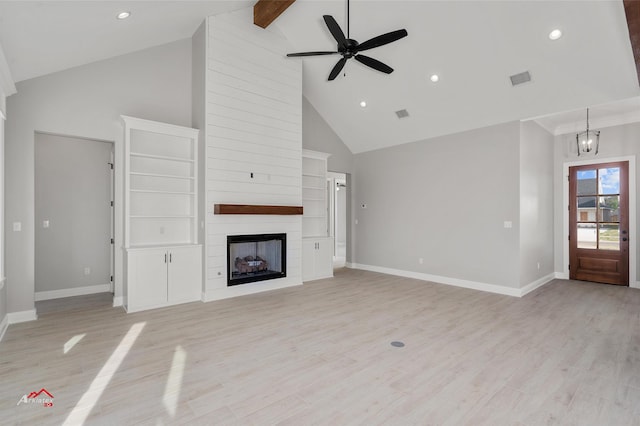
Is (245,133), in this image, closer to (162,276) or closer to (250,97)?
(250,97)

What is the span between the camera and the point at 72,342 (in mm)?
3377

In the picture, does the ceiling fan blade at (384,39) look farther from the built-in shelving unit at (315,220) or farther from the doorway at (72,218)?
the doorway at (72,218)

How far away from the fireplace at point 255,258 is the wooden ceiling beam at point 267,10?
3553 millimetres

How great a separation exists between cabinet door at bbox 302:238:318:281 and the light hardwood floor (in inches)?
65.7

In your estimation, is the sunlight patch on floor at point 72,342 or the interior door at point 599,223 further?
the interior door at point 599,223

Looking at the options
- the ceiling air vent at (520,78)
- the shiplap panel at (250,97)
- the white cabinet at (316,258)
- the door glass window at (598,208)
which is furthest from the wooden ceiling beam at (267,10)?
the door glass window at (598,208)

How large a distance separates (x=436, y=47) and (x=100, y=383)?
5.59m

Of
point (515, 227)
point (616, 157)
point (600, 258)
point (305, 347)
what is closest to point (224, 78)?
point (305, 347)

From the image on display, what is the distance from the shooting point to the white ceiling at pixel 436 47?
11.5 feet

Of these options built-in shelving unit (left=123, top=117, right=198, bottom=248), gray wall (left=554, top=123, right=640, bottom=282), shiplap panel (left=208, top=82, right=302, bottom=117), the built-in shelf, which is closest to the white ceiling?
gray wall (left=554, top=123, right=640, bottom=282)

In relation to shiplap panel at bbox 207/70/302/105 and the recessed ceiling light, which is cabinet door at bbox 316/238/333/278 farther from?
the recessed ceiling light

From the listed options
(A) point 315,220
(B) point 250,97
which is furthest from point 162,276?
(A) point 315,220

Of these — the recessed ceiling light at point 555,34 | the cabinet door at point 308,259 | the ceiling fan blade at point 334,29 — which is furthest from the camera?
the cabinet door at point 308,259

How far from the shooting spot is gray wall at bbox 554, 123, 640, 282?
588 centimetres
